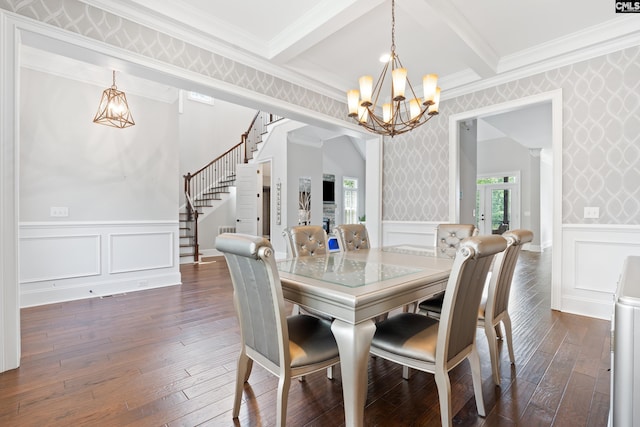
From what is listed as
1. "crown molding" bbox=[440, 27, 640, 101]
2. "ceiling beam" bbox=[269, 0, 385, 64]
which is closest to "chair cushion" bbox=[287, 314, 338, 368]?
"ceiling beam" bbox=[269, 0, 385, 64]

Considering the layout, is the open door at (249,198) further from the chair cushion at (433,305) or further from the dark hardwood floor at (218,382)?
the chair cushion at (433,305)

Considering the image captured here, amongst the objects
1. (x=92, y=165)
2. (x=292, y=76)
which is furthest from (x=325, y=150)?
Result: (x=92, y=165)

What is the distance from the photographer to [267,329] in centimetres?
139

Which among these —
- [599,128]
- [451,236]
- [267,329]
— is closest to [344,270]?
[267,329]

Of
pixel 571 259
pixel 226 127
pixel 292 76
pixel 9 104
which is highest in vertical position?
pixel 226 127

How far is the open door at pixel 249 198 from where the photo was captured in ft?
23.0

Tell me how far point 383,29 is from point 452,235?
2.14m

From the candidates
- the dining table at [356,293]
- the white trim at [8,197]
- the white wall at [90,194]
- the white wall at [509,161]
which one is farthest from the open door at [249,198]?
the white wall at [509,161]

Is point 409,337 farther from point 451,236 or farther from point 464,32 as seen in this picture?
point 464,32

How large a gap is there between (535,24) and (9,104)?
4.45 metres

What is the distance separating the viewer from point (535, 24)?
114 inches

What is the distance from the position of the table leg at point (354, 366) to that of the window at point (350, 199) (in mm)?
9739

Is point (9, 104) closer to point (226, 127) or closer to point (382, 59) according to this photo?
point (382, 59)

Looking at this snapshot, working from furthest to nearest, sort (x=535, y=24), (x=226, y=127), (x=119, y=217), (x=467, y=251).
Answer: (x=226, y=127)
(x=119, y=217)
(x=535, y=24)
(x=467, y=251)
